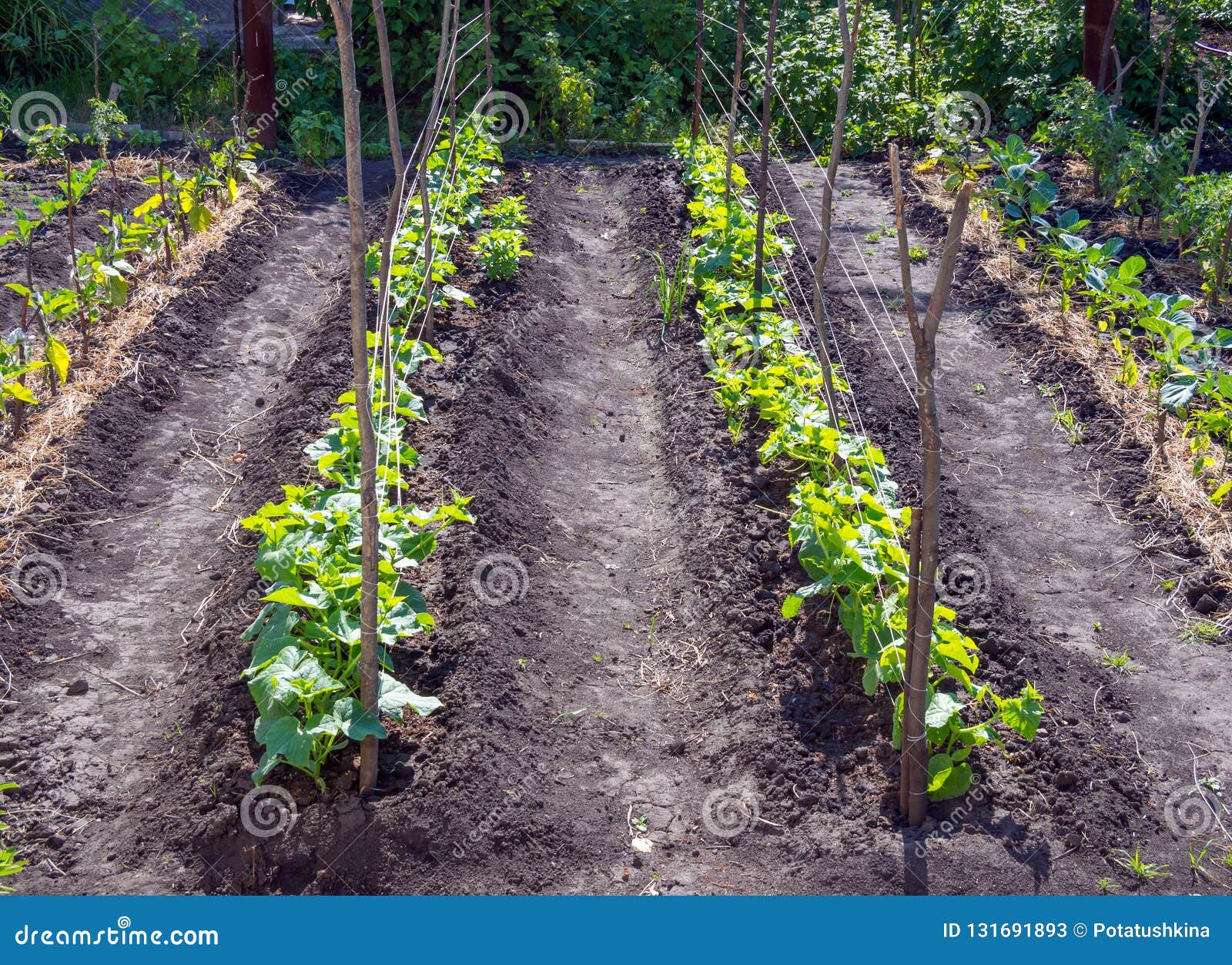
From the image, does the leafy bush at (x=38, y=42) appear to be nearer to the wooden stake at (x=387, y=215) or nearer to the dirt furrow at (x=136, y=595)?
the dirt furrow at (x=136, y=595)

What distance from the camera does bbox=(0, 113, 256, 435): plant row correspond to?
17.9ft

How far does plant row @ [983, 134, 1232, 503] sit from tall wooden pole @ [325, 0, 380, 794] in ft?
12.2

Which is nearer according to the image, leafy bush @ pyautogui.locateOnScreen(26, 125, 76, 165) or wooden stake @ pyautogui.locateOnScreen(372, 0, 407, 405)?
wooden stake @ pyautogui.locateOnScreen(372, 0, 407, 405)

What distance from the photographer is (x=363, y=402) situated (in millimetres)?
2996

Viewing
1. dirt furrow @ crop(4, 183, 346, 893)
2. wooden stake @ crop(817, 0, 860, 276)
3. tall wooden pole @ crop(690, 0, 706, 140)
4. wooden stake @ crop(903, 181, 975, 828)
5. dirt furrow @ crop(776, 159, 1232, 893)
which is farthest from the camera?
tall wooden pole @ crop(690, 0, 706, 140)

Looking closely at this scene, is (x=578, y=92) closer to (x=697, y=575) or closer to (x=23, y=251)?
(x=23, y=251)

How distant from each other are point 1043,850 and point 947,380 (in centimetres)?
354

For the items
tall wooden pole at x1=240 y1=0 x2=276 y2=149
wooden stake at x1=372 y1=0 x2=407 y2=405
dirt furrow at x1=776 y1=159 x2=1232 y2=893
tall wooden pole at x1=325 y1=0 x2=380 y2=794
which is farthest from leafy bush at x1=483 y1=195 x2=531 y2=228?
tall wooden pole at x1=325 y1=0 x2=380 y2=794

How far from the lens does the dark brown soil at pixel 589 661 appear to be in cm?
320

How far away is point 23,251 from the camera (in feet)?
24.5

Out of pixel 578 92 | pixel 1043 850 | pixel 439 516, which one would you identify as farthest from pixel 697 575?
pixel 578 92

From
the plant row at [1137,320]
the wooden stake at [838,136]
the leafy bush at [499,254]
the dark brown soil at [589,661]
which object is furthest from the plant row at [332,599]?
the plant row at [1137,320]

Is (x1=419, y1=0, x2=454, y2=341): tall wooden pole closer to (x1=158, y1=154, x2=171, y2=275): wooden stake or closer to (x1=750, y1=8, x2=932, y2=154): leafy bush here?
(x1=158, y1=154, x2=171, y2=275): wooden stake

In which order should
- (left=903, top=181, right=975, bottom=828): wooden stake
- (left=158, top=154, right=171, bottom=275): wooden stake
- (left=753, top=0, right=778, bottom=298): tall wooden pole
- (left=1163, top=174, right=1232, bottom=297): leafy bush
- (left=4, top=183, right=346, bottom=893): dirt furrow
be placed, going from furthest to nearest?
(left=158, top=154, right=171, bottom=275): wooden stake, (left=1163, top=174, right=1232, bottom=297): leafy bush, (left=753, top=0, right=778, bottom=298): tall wooden pole, (left=4, top=183, right=346, bottom=893): dirt furrow, (left=903, top=181, right=975, bottom=828): wooden stake
